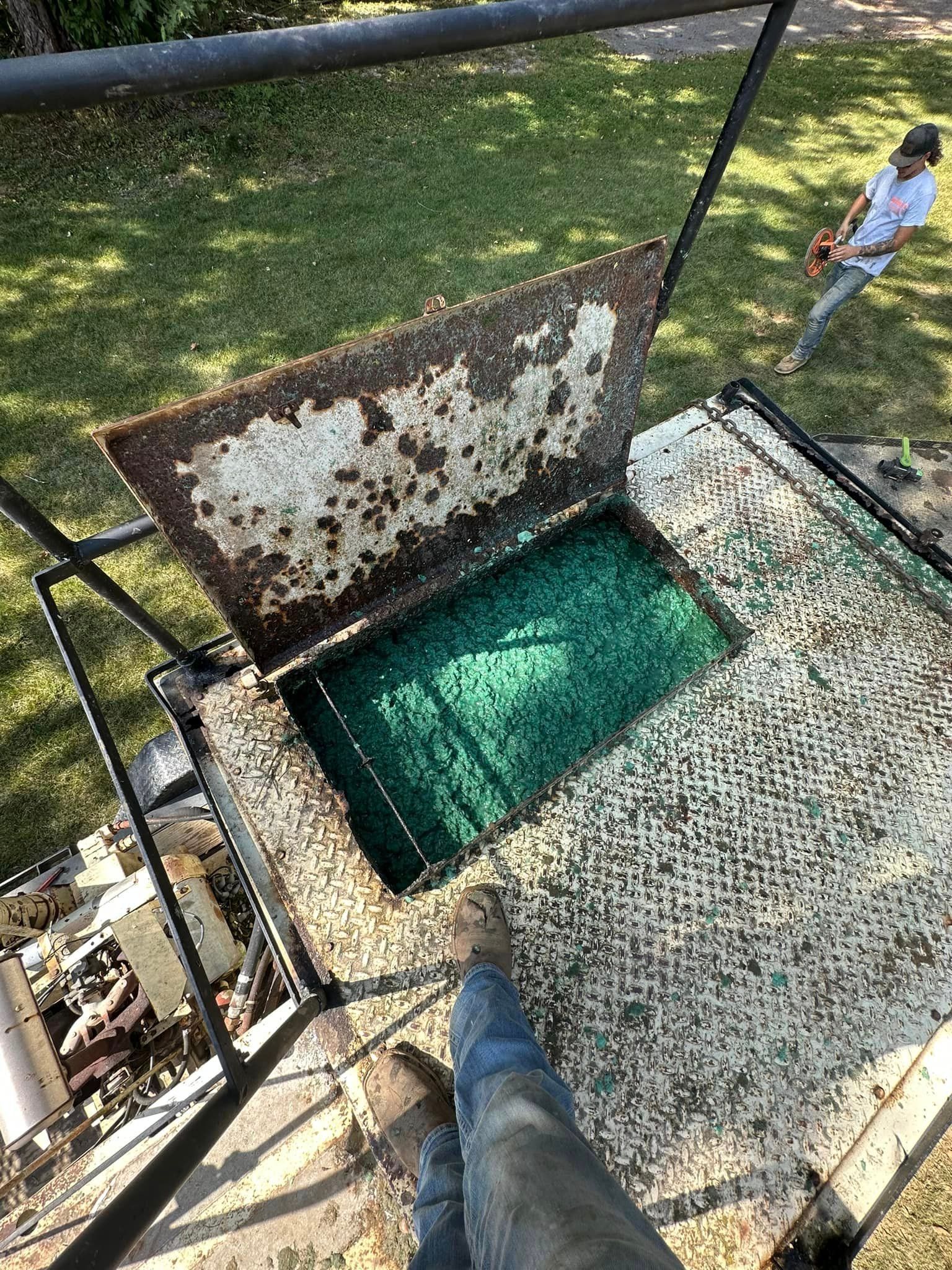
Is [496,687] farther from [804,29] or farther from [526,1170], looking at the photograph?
[804,29]

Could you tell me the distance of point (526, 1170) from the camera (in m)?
1.33

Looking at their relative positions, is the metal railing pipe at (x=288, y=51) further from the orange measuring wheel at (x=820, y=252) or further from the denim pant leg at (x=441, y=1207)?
the orange measuring wheel at (x=820, y=252)

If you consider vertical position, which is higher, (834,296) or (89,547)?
(834,296)

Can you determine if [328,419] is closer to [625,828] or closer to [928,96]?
[625,828]

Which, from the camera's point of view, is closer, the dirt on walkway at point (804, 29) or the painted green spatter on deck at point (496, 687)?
the painted green spatter on deck at point (496, 687)

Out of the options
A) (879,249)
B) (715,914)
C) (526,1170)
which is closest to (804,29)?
(879,249)

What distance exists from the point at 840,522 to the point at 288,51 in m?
2.99

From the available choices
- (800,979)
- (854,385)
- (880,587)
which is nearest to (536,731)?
(800,979)

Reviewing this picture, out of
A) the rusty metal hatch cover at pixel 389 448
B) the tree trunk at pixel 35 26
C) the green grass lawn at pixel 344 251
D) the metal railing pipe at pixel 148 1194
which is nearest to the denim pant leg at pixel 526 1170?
the metal railing pipe at pixel 148 1194

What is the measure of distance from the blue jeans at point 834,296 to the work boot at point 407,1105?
5.47m

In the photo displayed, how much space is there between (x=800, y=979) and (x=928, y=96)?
11.7m

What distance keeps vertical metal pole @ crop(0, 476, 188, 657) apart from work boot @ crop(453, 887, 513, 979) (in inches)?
56.6

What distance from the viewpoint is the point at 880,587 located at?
2.87 meters

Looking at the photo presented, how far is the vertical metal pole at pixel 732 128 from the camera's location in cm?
166
